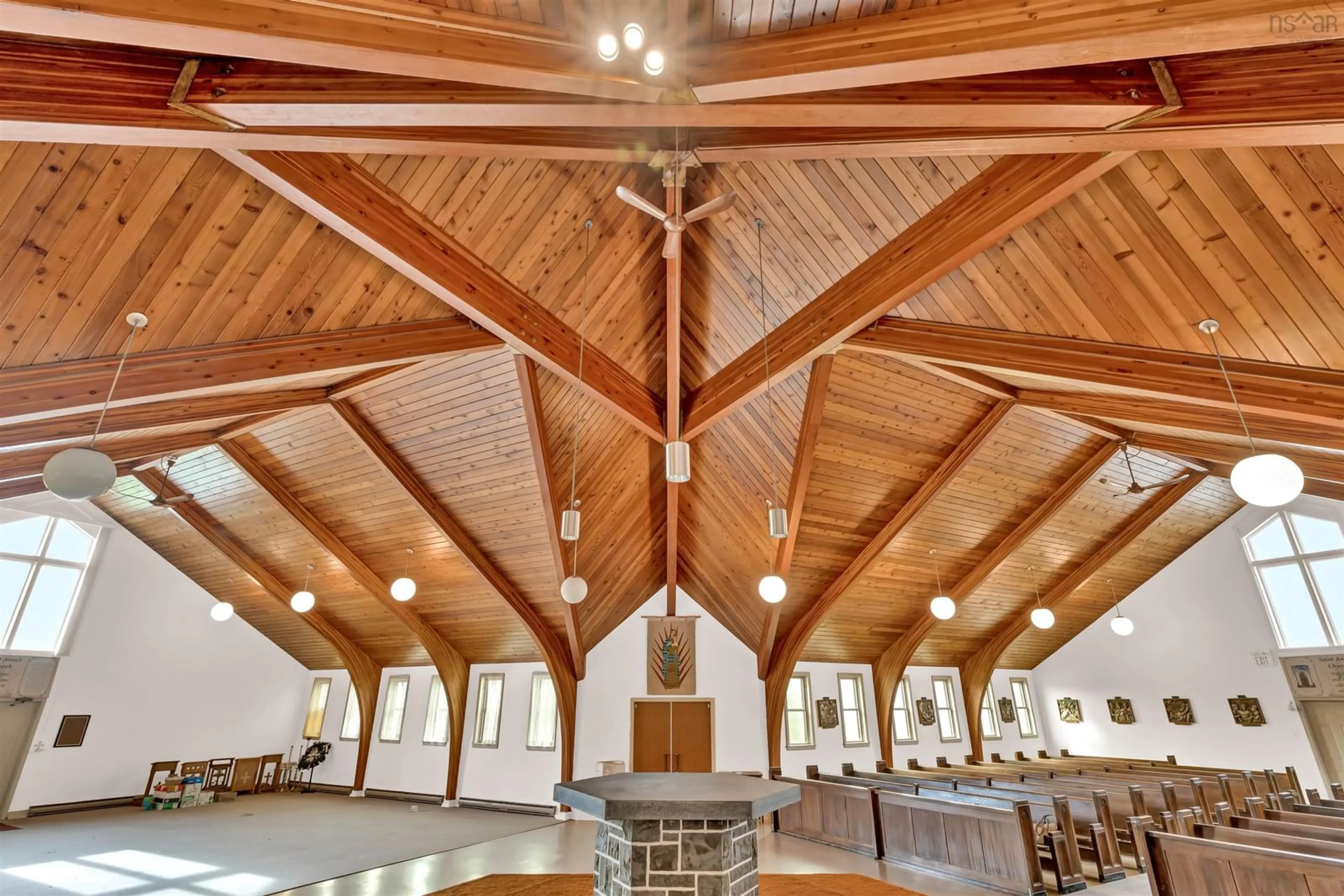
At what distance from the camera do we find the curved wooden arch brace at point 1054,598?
29.5 feet

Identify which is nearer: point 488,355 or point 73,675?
point 488,355

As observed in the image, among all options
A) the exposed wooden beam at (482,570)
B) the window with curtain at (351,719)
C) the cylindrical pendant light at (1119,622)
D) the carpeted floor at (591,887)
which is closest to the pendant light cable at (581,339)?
the exposed wooden beam at (482,570)

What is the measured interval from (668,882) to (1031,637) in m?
11.6

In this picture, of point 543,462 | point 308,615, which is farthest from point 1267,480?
point 308,615

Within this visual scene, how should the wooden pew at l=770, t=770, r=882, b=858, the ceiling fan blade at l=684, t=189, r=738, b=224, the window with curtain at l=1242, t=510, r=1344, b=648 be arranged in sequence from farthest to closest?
the window with curtain at l=1242, t=510, r=1344, b=648, the wooden pew at l=770, t=770, r=882, b=858, the ceiling fan blade at l=684, t=189, r=738, b=224

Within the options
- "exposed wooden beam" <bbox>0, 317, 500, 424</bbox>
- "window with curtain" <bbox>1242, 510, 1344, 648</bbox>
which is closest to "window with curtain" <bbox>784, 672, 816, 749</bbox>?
"window with curtain" <bbox>1242, 510, 1344, 648</bbox>

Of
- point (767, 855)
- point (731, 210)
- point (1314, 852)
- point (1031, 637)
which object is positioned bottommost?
point (767, 855)

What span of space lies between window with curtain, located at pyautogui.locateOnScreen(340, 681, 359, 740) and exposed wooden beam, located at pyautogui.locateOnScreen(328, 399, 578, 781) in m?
3.21

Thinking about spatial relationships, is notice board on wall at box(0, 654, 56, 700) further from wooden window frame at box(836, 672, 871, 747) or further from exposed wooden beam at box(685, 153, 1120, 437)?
wooden window frame at box(836, 672, 871, 747)

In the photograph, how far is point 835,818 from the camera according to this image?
24.8 feet

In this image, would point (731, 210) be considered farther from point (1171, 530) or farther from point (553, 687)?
point (1171, 530)

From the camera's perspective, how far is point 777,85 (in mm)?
2484

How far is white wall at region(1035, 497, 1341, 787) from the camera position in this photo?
370 inches

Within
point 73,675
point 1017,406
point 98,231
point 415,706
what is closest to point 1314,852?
point 1017,406
